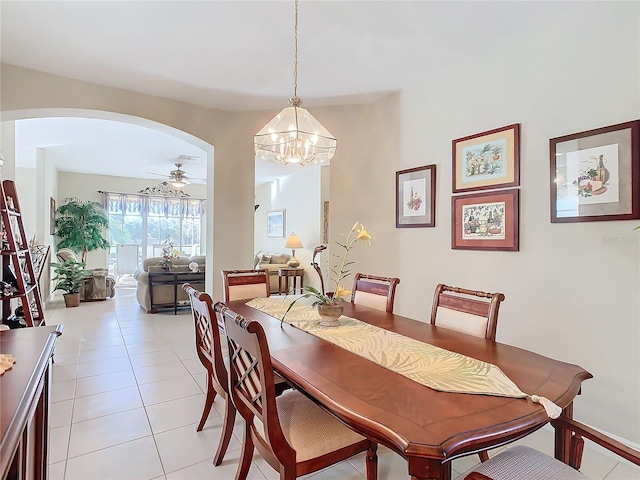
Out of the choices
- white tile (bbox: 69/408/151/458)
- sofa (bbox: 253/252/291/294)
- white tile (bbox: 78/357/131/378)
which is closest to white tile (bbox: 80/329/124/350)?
white tile (bbox: 78/357/131/378)

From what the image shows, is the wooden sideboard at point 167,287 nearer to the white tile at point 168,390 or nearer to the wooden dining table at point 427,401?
the white tile at point 168,390

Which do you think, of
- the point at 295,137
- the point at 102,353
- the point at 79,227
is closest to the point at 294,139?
the point at 295,137

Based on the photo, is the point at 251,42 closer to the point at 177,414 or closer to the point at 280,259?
the point at 177,414

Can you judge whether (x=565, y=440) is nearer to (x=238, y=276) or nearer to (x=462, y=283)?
(x=462, y=283)

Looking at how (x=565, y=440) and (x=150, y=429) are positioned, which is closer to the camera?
(x=565, y=440)

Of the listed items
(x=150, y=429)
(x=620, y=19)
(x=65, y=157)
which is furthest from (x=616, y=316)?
(x=65, y=157)

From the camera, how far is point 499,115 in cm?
260

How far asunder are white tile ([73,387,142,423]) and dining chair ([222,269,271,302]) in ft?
3.24

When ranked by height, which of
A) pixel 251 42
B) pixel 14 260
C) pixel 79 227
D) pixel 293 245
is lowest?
pixel 14 260

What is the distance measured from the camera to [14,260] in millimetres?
3025

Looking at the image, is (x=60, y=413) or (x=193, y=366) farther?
(x=193, y=366)

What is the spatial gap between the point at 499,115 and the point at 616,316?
1525 mm

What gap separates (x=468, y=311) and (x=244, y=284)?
176 cm

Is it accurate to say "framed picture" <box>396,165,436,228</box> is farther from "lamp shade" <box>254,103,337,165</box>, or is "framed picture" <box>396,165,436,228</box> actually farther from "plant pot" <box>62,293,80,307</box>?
"plant pot" <box>62,293,80,307</box>
